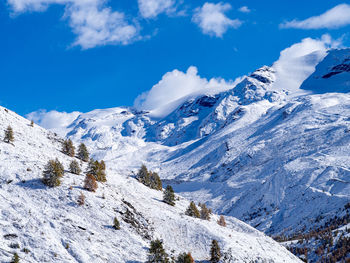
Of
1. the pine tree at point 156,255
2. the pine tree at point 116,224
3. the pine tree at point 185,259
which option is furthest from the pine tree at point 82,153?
the pine tree at point 185,259

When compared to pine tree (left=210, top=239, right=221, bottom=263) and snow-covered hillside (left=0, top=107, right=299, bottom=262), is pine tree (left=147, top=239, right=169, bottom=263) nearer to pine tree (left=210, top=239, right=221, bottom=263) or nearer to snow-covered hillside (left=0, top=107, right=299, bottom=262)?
snow-covered hillside (left=0, top=107, right=299, bottom=262)

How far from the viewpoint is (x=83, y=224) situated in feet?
139

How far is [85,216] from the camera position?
145 feet

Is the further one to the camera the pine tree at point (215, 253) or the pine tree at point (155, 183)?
the pine tree at point (155, 183)

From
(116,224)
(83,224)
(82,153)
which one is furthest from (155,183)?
(83,224)

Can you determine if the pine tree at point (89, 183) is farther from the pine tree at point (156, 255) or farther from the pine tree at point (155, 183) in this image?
the pine tree at point (155, 183)

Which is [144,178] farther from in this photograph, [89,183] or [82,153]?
[89,183]

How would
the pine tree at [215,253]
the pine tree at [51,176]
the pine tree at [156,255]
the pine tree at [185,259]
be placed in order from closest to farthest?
1. the pine tree at [156,255]
2. the pine tree at [185,259]
3. the pine tree at [215,253]
4. the pine tree at [51,176]

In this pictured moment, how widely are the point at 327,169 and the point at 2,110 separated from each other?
16078cm

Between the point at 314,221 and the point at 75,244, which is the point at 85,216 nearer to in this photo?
the point at 75,244

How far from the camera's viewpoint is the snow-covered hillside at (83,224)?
1422 inches

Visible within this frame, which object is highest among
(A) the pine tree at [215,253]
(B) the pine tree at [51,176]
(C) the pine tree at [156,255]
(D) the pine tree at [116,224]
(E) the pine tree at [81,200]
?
(B) the pine tree at [51,176]

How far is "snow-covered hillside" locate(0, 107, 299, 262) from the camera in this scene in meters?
36.1

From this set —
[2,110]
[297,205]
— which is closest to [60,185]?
[2,110]
